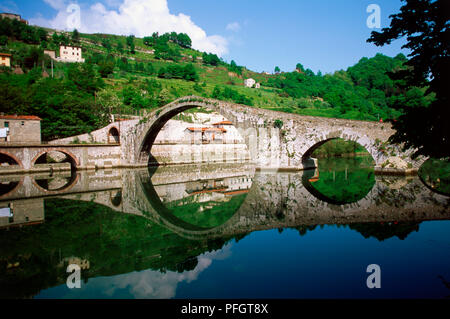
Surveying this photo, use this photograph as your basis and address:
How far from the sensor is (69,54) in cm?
6325

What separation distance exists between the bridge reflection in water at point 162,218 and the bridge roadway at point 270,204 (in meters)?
0.03

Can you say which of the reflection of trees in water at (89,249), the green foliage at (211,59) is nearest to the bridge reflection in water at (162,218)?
the reflection of trees in water at (89,249)

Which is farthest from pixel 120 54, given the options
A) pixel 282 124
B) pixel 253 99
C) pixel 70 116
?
pixel 282 124

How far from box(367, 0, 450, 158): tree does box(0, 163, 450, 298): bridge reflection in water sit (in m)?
2.46

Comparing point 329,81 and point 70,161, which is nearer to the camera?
point 70,161

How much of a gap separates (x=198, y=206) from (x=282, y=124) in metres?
9.85

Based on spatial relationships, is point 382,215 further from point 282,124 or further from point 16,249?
point 282,124

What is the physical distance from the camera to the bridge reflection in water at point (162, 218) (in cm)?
571

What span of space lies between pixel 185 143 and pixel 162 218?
70.8 ft

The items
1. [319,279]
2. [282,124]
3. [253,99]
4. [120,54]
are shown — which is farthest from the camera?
[120,54]

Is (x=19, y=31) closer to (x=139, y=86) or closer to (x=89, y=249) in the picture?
(x=139, y=86)

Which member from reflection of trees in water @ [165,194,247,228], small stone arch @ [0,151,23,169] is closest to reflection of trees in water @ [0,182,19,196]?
small stone arch @ [0,151,23,169]

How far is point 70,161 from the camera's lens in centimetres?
2470

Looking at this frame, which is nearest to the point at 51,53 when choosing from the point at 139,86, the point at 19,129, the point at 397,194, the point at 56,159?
the point at 139,86
